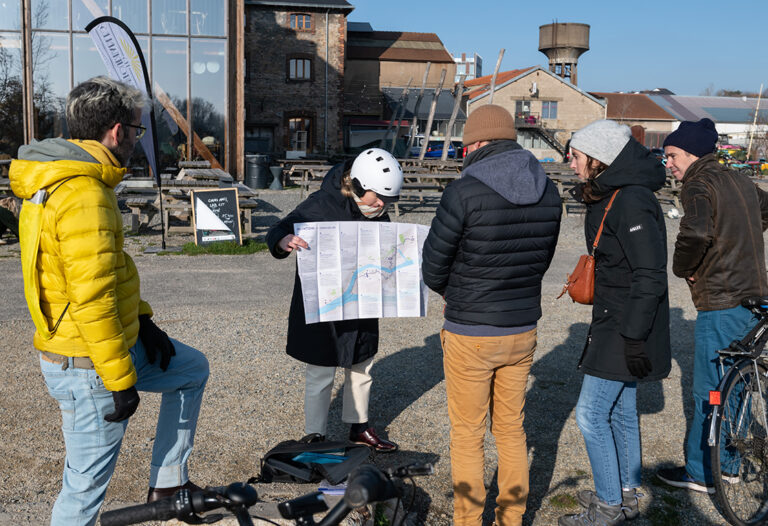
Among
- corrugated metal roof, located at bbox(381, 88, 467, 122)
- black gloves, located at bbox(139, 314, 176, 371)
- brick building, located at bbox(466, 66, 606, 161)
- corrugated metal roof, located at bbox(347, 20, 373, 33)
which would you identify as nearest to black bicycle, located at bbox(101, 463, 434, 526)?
black gloves, located at bbox(139, 314, 176, 371)

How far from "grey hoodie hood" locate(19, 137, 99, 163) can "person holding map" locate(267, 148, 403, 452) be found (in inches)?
53.8

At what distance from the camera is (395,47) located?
5366cm

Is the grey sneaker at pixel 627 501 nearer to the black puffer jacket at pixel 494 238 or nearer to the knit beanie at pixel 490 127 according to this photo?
the black puffer jacket at pixel 494 238

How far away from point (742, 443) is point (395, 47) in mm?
52566

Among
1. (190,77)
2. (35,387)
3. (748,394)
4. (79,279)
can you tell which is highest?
(190,77)

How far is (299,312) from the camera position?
4.08 m

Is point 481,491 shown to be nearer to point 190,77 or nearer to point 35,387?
point 35,387

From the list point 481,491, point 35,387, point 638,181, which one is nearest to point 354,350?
point 481,491

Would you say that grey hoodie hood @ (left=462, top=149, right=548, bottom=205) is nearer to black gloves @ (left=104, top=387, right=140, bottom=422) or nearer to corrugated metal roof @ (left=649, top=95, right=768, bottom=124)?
black gloves @ (left=104, top=387, right=140, bottom=422)

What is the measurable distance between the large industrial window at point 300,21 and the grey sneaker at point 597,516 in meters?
39.1

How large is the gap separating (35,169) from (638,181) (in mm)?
2538

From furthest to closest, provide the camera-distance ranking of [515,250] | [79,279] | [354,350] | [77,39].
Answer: [77,39], [354,350], [515,250], [79,279]

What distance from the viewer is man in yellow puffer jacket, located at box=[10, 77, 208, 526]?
8.16 ft

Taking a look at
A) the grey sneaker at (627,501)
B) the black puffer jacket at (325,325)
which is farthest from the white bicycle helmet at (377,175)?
the grey sneaker at (627,501)
